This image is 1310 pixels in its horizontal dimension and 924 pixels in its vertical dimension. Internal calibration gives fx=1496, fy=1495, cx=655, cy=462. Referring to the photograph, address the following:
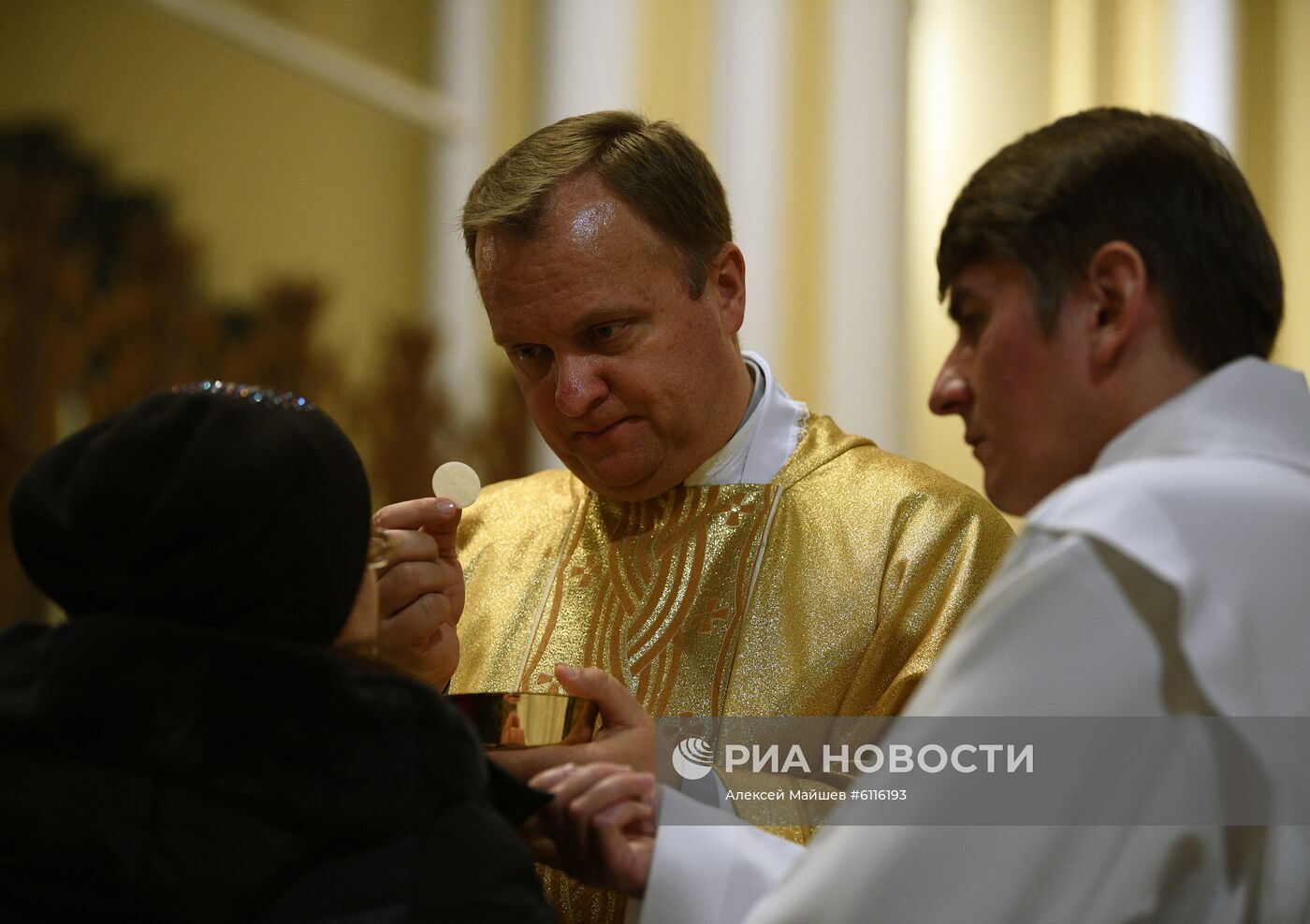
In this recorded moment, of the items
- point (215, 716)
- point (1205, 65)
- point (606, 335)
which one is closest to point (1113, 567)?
point (215, 716)

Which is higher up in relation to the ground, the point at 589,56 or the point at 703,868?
the point at 589,56

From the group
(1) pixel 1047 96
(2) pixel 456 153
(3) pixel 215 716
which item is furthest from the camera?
(2) pixel 456 153

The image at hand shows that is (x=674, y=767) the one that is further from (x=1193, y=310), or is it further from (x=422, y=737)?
(x=1193, y=310)

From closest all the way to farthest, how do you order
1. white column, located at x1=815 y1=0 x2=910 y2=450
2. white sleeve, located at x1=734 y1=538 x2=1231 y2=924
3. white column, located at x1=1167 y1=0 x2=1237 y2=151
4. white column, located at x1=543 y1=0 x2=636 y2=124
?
white sleeve, located at x1=734 y1=538 x2=1231 y2=924 < white column, located at x1=1167 y1=0 x2=1237 y2=151 < white column, located at x1=815 y1=0 x2=910 y2=450 < white column, located at x1=543 y1=0 x2=636 y2=124

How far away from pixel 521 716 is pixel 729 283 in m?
1.17

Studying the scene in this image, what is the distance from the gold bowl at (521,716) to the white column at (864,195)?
154 inches

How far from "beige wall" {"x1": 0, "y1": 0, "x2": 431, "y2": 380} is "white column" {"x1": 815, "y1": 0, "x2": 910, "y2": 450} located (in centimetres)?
192

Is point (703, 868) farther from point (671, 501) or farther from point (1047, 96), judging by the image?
point (1047, 96)

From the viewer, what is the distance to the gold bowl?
84.0 inches

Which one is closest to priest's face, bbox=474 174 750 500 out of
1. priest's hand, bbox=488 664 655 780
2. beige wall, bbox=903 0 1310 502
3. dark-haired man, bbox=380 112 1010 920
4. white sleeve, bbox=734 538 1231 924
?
dark-haired man, bbox=380 112 1010 920

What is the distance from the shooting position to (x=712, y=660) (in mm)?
2764

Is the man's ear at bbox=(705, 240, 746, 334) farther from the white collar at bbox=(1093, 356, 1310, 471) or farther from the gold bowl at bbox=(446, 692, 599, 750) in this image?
the white collar at bbox=(1093, 356, 1310, 471)

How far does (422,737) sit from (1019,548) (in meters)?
0.71

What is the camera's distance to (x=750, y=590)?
2852mm
